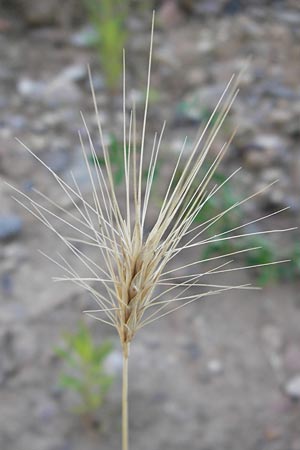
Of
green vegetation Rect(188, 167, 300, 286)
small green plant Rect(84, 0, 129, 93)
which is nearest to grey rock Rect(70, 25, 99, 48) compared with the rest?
small green plant Rect(84, 0, 129, 93)

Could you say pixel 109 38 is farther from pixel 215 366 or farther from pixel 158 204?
pixel 215 366

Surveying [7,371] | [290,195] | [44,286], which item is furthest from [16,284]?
[290,195]

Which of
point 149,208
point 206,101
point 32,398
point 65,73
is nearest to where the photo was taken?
point 32,398

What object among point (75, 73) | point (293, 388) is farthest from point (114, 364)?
point (75, 73)

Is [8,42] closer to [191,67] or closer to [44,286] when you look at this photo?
[191,67]

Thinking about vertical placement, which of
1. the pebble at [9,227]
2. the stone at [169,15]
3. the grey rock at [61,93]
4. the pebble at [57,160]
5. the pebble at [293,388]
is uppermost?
the stone at [169,15]

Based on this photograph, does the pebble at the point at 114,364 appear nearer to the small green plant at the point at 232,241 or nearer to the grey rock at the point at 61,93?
the small green plant at the point at 232,241

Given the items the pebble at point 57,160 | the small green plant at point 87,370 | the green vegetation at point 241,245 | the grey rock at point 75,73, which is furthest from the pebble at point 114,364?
the grey rock at point 75,73

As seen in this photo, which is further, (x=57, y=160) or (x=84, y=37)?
(x=84, y=37)
